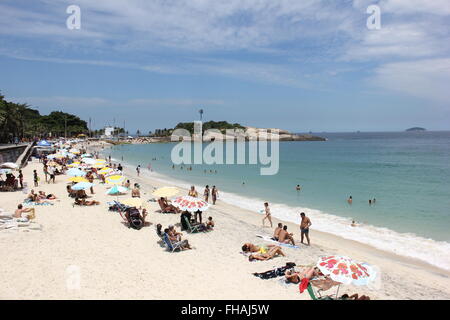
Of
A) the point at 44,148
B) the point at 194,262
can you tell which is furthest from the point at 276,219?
the point at 44,148

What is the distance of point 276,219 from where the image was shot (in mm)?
17141

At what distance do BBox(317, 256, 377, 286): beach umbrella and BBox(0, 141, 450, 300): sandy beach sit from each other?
119cm

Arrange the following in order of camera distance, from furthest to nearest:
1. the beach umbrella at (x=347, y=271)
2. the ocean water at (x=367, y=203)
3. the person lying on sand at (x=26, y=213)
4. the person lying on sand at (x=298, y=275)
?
1. the ocean water at (x=367, y=203)
2. the person lying on sand at (x=26, y=213)
3. the person lying on sand at (x=298, y=275)
4. the beach umbrella at (x=347, y=271)

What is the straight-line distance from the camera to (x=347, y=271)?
20.5 feet

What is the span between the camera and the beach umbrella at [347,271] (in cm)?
614

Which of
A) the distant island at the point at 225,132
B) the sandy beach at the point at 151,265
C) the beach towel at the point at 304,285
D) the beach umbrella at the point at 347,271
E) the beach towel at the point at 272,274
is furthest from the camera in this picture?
the distant island at the point at 225,132

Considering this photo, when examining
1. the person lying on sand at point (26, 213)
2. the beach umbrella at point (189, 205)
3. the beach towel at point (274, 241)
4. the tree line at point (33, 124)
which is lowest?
the beach towel at point (274, 241)

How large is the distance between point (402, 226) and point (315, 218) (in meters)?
4.15

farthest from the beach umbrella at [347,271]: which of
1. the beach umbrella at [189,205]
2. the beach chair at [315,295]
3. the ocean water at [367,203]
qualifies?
the ocean water at [367,203]

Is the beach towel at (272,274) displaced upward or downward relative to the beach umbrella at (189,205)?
downward

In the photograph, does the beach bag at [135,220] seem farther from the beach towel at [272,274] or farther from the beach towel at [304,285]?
the beach towel at [304,285]

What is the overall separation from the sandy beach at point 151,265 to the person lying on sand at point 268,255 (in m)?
0.17
